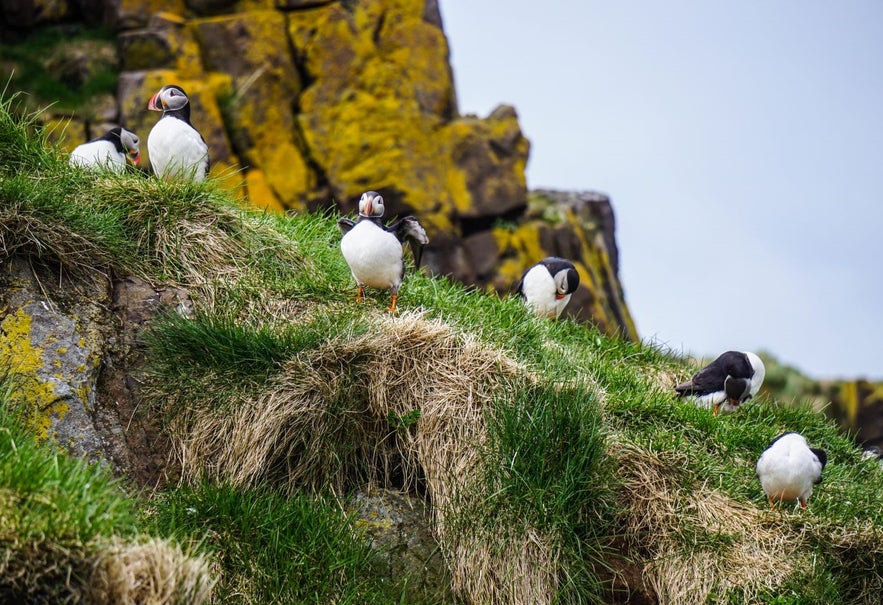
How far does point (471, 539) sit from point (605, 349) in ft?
8.01

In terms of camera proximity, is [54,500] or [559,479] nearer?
[54,500]

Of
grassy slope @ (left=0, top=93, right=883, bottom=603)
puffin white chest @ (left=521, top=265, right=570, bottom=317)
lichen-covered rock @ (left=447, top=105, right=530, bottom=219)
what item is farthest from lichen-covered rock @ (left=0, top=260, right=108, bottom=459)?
lichen-covered rock @ (left=447, top=105, right=530, bottom=219)

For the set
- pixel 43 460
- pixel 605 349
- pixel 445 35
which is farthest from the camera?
pixel 445 35

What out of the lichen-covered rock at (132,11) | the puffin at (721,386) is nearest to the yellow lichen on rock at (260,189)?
the lichen-covered rock at (132,11)

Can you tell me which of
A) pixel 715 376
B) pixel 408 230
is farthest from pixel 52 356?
pixel 715 376

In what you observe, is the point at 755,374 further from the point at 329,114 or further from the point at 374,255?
the point at 329,114

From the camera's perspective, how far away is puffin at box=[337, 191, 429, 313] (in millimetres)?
5527

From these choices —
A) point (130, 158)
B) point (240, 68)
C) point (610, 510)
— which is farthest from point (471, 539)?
point (240, 68)

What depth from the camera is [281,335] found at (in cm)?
519

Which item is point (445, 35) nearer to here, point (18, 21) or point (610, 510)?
point (18, 21)

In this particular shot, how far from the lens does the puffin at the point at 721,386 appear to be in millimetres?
6188

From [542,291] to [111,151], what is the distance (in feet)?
10.7

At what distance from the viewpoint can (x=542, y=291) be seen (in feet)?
25.1

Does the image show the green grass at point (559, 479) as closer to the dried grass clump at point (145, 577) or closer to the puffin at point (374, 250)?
the puffin at point (374, 250)
